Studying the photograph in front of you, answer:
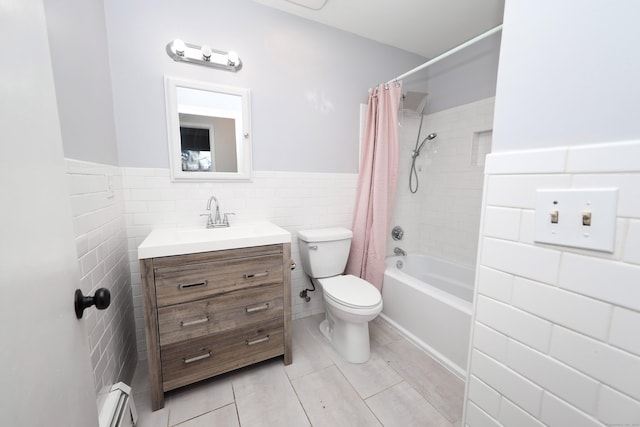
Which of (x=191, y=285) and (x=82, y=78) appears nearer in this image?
(x=82, y=78)

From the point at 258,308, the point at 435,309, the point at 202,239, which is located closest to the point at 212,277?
the point at 202,239

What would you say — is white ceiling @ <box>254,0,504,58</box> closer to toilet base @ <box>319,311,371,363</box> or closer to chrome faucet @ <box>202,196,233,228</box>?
chrome faucet @ <box>202,196,233,228</box>

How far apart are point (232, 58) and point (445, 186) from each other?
211 cm

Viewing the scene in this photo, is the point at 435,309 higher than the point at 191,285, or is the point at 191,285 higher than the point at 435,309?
the point at 191,285

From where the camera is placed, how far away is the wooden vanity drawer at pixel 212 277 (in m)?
1.18

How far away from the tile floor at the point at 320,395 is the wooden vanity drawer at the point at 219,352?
0.12m

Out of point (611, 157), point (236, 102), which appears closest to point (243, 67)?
point (236, 102)

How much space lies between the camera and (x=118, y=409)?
0.95m

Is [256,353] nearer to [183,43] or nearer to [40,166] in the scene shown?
[40,166]

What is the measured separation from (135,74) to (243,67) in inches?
25.3

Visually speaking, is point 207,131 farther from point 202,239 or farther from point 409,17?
point 409,17

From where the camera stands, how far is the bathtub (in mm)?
1474

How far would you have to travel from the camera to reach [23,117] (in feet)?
1.26

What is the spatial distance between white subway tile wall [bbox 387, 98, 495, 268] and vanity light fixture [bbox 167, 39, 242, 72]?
1.60m
